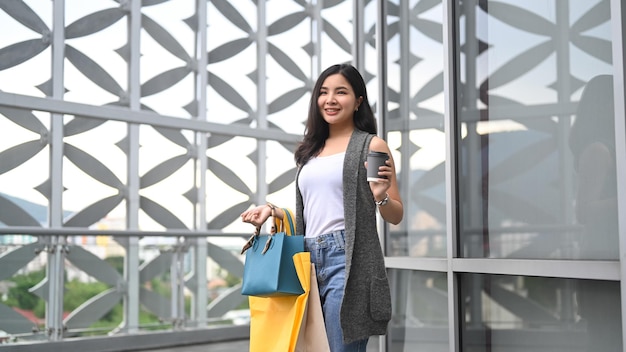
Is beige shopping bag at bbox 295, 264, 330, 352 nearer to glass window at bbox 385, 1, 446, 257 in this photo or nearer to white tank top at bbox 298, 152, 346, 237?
white tank top at bbox 298, 152, 346, 237

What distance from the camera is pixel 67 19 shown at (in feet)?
21.3

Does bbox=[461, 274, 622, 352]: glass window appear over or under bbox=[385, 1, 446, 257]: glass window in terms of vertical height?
under

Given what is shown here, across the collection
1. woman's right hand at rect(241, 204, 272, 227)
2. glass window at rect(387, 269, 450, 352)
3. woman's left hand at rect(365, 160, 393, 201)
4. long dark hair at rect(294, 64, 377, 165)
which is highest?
long dark hair at rect(294, 64, 377, 165)

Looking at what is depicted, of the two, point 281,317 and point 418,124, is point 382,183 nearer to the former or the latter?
point 281,317

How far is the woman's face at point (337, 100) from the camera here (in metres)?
2.39

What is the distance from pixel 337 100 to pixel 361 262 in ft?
1.69

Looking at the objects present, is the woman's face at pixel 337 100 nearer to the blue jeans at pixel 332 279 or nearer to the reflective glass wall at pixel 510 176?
the blue jeans at pixel 332 279

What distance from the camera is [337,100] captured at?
7.85 ft

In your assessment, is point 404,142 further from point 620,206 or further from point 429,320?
point 620,206

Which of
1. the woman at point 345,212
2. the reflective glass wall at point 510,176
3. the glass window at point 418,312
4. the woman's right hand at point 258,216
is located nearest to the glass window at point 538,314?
the reflective glass wall at point 510,176

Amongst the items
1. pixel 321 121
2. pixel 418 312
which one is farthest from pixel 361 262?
pixel 418 312

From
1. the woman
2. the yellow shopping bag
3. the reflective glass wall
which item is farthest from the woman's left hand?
the reflective glass wall

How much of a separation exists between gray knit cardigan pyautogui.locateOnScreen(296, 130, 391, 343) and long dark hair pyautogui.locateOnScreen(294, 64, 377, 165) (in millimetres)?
151

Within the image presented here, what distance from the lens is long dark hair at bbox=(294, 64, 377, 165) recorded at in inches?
95.8
